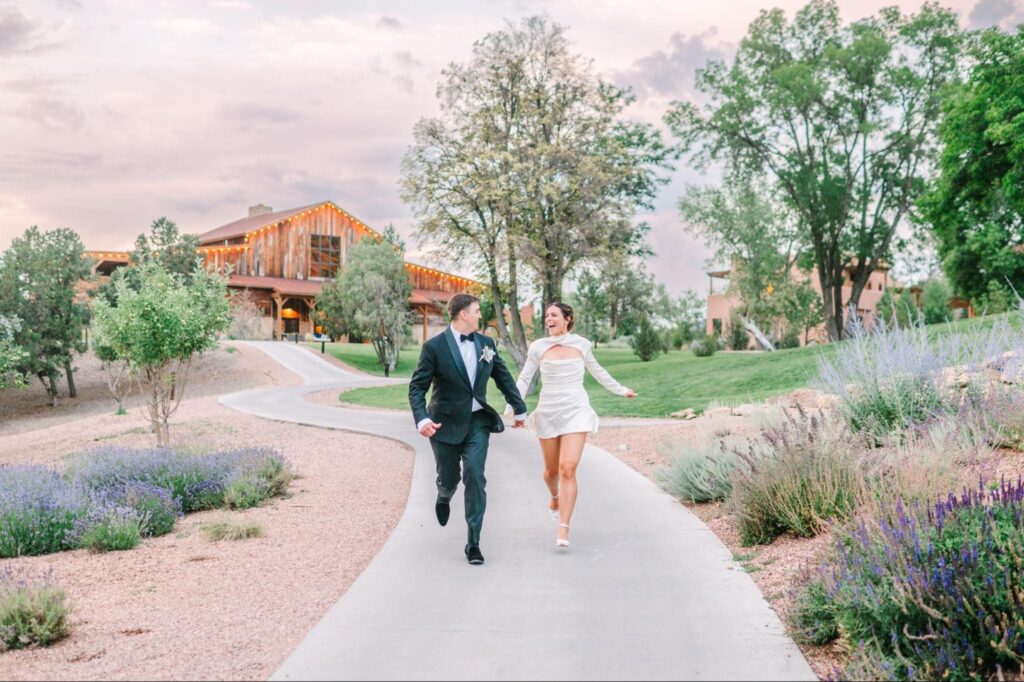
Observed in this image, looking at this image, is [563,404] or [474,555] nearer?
[474,555]

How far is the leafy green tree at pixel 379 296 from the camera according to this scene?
4191 cm

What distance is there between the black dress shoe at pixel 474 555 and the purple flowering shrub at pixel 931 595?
2338 mm

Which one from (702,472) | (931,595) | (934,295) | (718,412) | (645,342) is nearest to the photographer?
(931,595)

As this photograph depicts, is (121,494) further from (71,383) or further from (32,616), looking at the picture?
(71,383)

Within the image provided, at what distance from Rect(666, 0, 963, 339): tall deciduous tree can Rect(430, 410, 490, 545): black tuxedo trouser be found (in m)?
27.4

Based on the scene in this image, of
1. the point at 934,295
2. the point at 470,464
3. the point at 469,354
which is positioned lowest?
the point at 470,464

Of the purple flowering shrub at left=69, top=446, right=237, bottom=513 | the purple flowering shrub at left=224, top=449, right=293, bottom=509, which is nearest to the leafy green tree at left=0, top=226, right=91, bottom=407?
the purple flowering shrub at left=69, top=446, right=237, bottom=513

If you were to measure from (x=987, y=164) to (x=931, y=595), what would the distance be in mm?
29239

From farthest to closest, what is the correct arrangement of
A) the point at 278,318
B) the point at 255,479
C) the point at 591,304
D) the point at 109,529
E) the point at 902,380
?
1. the point at 278,318
2. the point at 591,304
3. the point at 255,479
4. the point at 902,380
5. the point at 109,529

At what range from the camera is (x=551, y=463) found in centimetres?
717

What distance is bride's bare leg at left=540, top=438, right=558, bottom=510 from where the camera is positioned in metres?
7.00

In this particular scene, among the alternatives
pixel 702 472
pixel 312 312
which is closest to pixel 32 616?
pixel 702 472

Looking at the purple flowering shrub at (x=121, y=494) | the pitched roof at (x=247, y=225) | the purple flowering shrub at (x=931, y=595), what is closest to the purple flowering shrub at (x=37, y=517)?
the purple flowering shrub at (x=121, y=494)

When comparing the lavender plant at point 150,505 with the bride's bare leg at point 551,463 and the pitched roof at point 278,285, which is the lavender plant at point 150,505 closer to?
the bride's bare leg at point 551,463
